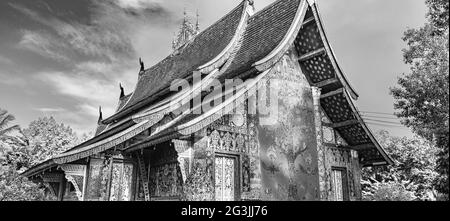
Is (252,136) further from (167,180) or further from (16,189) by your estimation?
(16,189)

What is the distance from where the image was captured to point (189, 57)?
1361cm

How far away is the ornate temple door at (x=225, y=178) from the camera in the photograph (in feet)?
24.2

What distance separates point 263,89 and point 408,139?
18.7m

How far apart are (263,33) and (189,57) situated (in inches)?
168

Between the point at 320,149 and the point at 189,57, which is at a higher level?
the point at 189,57

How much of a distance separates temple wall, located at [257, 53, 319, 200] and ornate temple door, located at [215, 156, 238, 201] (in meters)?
0.68

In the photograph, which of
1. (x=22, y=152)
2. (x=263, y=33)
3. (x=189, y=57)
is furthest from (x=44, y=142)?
(x=263, y=33)

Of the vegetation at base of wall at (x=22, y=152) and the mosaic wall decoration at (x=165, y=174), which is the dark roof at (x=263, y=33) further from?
the vegetation at base of wall at (x=22, y=152)

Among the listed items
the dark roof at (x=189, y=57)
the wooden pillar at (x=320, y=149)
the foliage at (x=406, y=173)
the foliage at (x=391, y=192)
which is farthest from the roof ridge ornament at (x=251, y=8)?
the foliage at (x=406, y=173)

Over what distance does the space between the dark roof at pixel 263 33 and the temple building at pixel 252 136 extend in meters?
0.04

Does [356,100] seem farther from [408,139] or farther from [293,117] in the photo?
[408,139]
